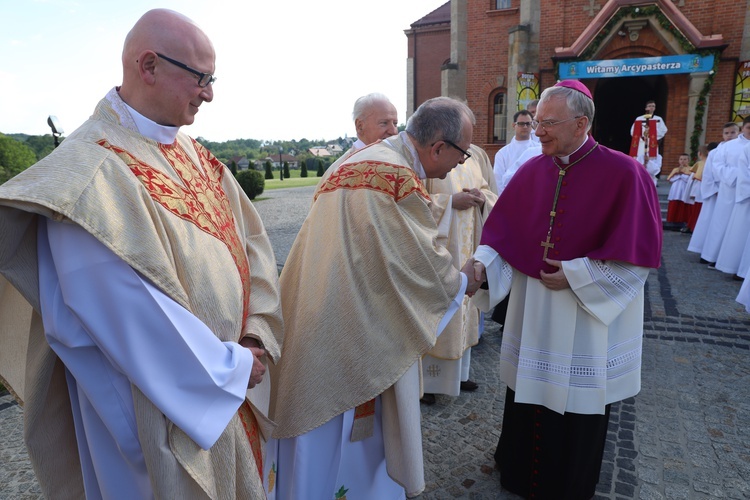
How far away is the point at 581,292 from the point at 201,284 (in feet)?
5.80

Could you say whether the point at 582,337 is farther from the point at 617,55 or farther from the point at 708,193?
the point at 617,55

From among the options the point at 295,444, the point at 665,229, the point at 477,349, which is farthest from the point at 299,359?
the point at 665,229

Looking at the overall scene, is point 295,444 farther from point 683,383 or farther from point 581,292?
point 683,383

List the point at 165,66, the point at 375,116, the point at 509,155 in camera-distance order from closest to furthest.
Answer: the point at 165,66 < the point at 375,116 < the point at 509,155

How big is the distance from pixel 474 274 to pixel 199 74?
1.63 m

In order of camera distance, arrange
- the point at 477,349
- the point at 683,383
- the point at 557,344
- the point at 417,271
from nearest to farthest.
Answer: the point at 417,271 → the point at 557,344 → the point at 683,383 → the point at 477,349

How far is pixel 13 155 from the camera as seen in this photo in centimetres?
2441

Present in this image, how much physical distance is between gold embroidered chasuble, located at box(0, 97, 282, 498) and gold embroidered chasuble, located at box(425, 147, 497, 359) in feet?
5.94

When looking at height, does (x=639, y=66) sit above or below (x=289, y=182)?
above

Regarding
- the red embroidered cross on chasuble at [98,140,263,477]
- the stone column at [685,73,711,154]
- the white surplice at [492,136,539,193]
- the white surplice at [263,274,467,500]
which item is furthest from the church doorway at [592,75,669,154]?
the red embroidered cross on chasuble at [98,140,263,477]

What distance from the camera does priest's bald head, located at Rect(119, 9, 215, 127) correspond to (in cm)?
155

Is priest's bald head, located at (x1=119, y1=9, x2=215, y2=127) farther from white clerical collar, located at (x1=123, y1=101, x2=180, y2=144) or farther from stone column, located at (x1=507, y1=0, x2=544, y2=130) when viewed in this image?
stone column, located at (x1=507, y1=0, x2=544, y2=130)

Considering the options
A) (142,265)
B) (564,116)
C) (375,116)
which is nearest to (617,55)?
(375,116)

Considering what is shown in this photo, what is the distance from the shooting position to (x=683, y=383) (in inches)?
163
